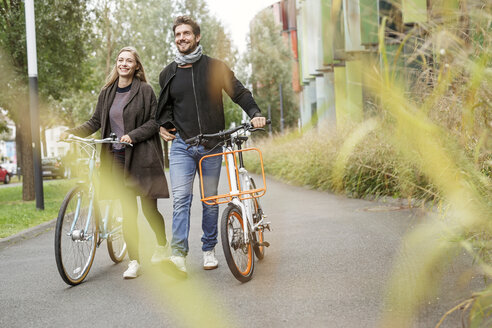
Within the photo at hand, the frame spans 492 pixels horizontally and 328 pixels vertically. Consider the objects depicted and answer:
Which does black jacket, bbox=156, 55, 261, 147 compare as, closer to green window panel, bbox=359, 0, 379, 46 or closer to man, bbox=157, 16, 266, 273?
man, bbox=157, 16, 266, 273

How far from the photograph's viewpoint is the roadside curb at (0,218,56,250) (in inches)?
314

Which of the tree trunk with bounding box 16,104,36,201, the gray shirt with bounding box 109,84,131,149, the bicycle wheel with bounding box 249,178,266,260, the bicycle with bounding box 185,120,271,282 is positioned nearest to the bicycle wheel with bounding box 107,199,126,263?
the gray shirt with bounding box 109,84,131,149

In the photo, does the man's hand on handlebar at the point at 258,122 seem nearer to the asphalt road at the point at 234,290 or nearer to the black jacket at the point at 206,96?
the black jacket at the point at 206,96

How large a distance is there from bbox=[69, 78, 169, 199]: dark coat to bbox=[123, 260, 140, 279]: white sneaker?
0.66 metres

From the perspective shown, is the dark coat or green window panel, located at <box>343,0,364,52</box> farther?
the dark coat

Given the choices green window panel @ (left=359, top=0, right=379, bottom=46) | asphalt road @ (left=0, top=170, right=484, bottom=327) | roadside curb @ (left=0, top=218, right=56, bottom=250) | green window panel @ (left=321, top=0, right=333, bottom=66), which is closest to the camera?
green window panel @ (left=321, top=0, right=333, bottom=66)

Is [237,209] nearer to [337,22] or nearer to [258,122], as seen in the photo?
[258,122]

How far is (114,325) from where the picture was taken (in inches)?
152

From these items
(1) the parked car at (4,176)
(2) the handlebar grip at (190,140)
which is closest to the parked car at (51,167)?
(1) the parked car at (4,176)

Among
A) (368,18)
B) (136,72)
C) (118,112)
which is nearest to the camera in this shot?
(368,18)

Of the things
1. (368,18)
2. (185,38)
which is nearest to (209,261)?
(185,38)

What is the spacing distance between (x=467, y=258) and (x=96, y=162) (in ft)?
10.3

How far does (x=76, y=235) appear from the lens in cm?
489

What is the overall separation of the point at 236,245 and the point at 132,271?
110 centimetres
